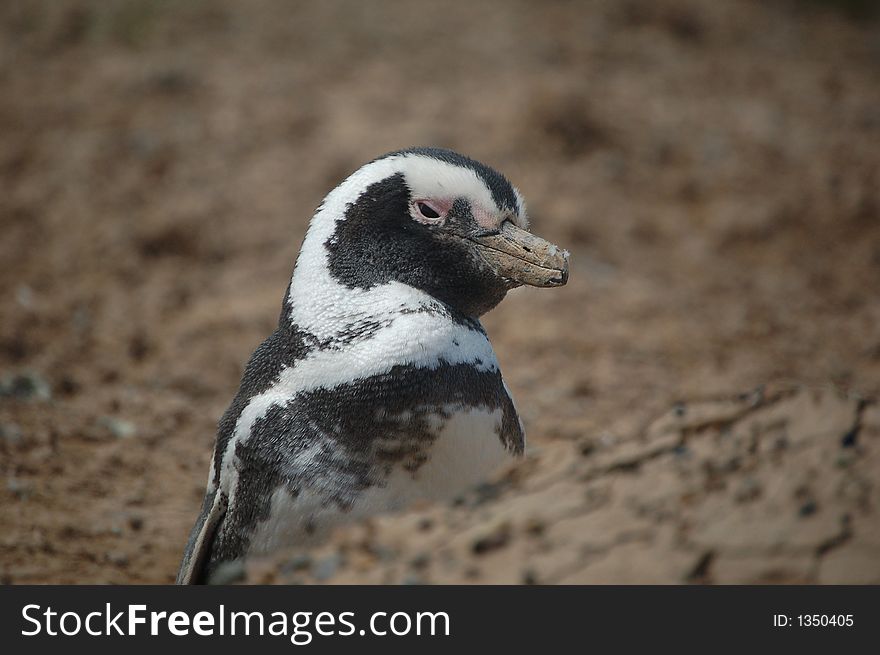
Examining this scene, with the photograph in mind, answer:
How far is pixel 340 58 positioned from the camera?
986 centimetres

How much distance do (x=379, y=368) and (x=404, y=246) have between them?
48 centimetres

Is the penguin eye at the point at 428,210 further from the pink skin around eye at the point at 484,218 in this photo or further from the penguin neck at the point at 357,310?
the penguin neck at the point at 357,310

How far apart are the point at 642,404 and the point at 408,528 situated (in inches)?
138

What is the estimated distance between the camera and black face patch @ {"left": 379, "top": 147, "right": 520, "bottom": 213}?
3332 millimetres

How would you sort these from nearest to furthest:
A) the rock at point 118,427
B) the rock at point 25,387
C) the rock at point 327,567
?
1. the rock at point 327,567
2. the rock at point 118,427
3. the rock at point 25,387

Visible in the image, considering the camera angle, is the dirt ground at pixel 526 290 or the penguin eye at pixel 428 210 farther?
the penguin eye at pixel 428 210

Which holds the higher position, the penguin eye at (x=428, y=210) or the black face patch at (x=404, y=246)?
the penguin eye at (x=428, y=210)

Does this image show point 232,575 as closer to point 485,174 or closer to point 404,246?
point 404,246

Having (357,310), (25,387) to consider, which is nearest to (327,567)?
(357,310)

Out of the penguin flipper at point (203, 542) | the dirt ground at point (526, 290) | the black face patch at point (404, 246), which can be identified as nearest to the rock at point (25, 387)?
the dirt ground at point (526, 290)

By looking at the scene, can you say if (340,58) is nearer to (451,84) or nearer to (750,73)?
(451,84)

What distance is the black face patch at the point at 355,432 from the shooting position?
2957 millimetres

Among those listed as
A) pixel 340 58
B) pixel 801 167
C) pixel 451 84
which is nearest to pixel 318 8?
pixel 340 58

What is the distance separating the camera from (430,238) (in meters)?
3.26
